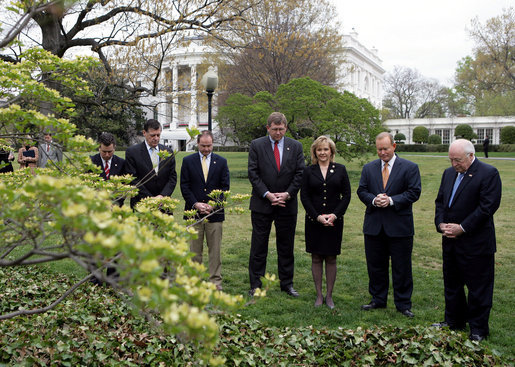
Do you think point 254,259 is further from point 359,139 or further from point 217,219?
point 359,139

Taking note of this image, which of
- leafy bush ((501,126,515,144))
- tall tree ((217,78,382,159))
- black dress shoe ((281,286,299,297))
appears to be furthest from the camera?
leafy bush ((501,126,515,144))

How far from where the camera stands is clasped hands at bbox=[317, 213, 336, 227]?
18.1 feet

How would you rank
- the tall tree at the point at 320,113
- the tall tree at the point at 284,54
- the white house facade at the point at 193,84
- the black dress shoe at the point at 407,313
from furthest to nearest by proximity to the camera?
1. the tall tree at the point at 284,54
2. the tall tree at the point at 320,113
3. the white house facade at the point at 193,84
4. the black dress shoe at the point at 407,313

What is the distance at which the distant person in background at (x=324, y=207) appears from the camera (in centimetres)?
562

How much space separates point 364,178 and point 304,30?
2139 cm

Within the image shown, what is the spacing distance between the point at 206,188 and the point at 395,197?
2.55 m

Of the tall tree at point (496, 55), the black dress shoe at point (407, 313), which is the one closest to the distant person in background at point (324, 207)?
the black dress shoe at point (407, 313)

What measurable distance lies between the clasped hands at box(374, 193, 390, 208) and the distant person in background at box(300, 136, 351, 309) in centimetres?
44

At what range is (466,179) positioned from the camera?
15.7ft

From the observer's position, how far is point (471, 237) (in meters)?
4.72

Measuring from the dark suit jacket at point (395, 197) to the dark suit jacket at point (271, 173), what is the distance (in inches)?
38.3

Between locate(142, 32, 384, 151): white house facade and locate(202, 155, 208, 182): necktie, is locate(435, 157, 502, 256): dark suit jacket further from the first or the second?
locate(142, 32, 384, 151): white house facade

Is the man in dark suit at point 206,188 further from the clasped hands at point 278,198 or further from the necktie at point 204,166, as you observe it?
the clasped hands at point 278,198

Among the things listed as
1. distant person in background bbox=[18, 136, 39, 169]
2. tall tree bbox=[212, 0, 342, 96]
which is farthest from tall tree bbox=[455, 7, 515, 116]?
distant person in background bbox=[18, 136, 39, 169]
